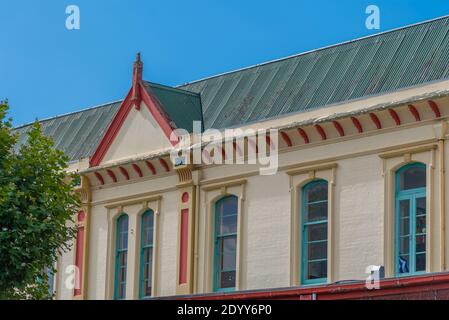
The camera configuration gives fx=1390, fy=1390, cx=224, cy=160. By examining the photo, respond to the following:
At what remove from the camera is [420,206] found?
1357 inches

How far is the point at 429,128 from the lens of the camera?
3416cm

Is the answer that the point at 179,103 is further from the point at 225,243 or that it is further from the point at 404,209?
the point at 404,209

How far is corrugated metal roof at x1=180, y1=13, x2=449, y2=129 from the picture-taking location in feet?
118

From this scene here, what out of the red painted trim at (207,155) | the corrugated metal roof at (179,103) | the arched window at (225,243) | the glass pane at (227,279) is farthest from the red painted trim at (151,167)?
the glass pane at (227,279)

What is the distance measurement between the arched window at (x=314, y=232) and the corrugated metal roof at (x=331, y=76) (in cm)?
230

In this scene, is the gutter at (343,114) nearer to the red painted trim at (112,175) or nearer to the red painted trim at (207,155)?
the red painted trim at (207,155)

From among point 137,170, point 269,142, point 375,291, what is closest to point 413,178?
point 269,142

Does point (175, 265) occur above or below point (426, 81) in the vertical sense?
below

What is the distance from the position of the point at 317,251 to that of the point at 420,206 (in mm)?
3606

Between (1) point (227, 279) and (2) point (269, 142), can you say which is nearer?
(2) point (269, 142)

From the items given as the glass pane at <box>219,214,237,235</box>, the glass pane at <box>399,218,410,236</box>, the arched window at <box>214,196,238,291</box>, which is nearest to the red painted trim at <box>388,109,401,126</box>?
the glass pane at <box>399,218,410,236</box>
